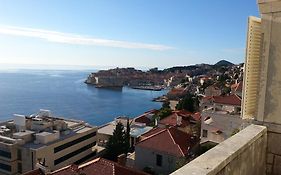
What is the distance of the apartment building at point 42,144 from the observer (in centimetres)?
2530

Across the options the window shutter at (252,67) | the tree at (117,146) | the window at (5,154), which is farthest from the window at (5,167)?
the window shutter at (252,67)

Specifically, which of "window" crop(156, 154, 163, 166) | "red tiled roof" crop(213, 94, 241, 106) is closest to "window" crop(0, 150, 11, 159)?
"window" crop(156, 154, 163, 166)

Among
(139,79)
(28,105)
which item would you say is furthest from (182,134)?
(139,79)

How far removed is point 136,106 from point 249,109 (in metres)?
76.6

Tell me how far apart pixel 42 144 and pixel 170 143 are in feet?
42.1

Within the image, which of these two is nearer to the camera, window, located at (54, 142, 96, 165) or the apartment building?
the apartment building

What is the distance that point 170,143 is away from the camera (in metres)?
18.5

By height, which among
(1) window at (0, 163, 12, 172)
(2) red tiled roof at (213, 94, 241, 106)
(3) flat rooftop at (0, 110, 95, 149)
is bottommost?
(1) window at (0, 163, 12, 172)

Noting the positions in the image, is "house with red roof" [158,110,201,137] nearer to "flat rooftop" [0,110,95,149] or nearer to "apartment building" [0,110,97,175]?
"apartment building" [0,110,97,175]

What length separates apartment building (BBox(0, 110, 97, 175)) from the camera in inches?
996

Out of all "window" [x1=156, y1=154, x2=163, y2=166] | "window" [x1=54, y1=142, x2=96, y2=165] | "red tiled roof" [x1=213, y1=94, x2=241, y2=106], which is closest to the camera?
"window" [x1=156, y1=154, x2=163, y2=166]

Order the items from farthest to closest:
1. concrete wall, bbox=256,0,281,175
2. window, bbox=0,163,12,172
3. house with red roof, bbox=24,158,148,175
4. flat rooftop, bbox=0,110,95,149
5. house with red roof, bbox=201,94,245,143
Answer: flat rooftop, bbox=0,110,95,149 → window, bbox=0,163,12,172 → house with red roof, bbox=201,94,245,143 → house with red roof, bbox=24,158,148,175 → concrete wall, bbox=256,0,281,175

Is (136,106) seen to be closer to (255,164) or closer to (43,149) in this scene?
(43,149)

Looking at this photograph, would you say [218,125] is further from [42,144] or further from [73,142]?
[42,144]
